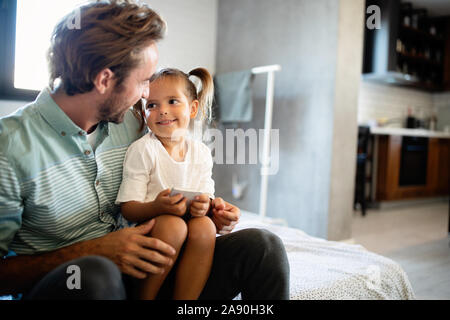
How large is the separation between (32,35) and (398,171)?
4.19 meters

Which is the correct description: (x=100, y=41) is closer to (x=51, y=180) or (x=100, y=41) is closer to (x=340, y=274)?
(x=51, y=180)

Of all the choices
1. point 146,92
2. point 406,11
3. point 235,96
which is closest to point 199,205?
point 146,92

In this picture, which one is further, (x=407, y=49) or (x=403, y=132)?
(x=407, y=49)

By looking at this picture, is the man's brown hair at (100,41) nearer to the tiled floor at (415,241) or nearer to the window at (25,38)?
the window at (25,38)

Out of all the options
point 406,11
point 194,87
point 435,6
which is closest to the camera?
point 194,87

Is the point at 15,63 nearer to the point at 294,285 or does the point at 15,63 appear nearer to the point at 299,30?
the point at 294,285

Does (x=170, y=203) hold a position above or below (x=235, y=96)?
below

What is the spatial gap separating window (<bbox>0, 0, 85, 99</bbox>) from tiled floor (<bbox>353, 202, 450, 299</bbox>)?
183 cm

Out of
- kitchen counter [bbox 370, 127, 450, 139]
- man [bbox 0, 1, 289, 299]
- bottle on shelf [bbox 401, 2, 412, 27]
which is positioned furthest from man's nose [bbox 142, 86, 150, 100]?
bottle on shelf [bbox 401, 2, 412, 27]

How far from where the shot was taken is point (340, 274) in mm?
1020

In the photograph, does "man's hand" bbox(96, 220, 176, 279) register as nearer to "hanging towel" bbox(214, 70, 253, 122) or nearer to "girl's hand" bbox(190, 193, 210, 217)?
"girl's hand" bbox(190, 193, 210, 217)

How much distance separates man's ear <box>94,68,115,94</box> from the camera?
73 centimetres

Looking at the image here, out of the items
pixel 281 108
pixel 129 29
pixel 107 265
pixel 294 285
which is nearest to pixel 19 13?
pixel 129 29

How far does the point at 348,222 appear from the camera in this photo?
2.54 meters
